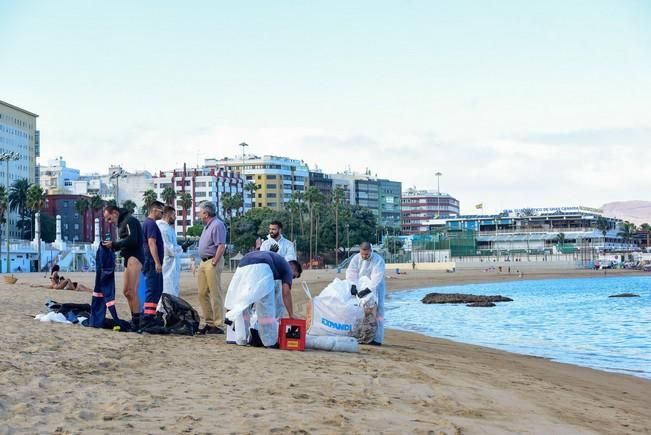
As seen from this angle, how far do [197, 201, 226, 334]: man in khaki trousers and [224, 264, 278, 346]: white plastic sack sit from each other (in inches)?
73.3

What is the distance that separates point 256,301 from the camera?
10.1 meters

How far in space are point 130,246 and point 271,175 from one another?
157 m

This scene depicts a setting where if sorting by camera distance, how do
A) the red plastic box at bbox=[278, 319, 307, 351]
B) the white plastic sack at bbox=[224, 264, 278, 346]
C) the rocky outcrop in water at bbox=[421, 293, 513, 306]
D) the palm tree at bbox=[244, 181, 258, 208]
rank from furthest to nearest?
the palm tree at bbox=[244, 181, 258, 208], the rocky outcrop in water at bbox=[421, 293, 513, 306], the red plastic box at bbox=[278, 319, 307, 351], the white plastic sack at bbox=[224, 264, 278, 346]

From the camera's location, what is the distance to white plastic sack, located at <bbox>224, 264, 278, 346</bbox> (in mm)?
10031

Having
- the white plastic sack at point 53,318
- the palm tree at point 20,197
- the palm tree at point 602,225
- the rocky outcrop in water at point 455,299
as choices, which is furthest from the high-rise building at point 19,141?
the white plastic sack at point 53,318

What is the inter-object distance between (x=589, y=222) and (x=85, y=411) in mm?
163459

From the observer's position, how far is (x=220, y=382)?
23.1 ft

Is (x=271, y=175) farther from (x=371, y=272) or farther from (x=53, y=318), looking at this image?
(x=53, y=318)

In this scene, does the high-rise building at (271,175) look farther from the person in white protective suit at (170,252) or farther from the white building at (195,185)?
the person in white protective suit at (170,252)

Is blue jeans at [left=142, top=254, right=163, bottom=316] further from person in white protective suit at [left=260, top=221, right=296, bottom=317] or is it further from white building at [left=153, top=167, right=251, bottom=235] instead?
white building at [left=153, top=167, right=251, bottom=235]

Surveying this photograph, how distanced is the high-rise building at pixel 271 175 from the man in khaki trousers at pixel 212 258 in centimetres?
14950

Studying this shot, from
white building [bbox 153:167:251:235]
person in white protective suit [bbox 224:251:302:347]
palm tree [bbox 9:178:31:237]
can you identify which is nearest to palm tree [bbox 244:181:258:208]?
white building [bbox 153:167:251:235]

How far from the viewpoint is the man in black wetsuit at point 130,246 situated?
11.0m

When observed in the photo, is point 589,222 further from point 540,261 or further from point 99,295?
point 99,295
